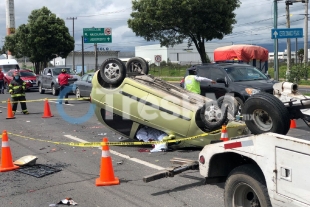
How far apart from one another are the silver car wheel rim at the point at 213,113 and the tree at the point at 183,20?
22.5 metres

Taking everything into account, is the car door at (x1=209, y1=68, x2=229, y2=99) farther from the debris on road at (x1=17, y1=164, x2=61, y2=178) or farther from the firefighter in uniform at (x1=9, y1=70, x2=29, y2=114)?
the firefighter in uniform at (x1=9, y1=70, x2=29, y2=114)

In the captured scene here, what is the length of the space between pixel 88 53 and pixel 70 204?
94.5 m

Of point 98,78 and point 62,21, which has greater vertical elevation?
point 62,21

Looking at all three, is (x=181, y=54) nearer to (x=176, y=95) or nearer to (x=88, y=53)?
(x=88, y=53)

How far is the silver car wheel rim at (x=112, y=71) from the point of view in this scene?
917 centimetres

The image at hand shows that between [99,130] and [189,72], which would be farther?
[189,72]

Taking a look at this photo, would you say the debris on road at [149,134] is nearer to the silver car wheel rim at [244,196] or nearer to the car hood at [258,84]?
the silver car wheel rim at [244,196]

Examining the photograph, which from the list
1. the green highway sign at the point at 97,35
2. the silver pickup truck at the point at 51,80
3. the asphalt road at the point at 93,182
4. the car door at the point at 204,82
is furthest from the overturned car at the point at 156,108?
the green highway sign at the point at 97,35

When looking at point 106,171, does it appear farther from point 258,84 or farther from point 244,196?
point 258,84

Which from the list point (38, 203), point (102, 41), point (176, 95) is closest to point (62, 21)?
point (102, 41)

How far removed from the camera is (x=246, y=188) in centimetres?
454

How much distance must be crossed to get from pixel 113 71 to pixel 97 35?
26.3 m

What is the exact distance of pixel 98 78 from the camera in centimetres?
934

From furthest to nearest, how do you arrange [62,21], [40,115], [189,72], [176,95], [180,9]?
[62,21] < [180,9] < [40,115] < [189,72] < [176,95]
